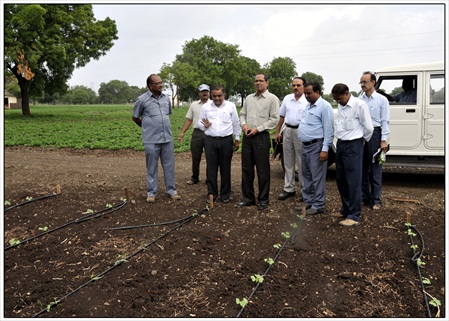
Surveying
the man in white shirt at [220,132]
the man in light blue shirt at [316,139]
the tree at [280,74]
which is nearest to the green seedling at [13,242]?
the man in white shirt at [220,132]

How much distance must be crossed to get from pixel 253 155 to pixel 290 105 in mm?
997

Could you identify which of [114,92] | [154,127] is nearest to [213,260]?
[154,127]

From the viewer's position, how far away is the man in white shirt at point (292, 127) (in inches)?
232

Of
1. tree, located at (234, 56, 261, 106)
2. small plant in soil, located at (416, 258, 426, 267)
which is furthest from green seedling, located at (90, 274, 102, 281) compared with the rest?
tree, located at (234, 56, 261, 106)

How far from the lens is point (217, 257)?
410cm

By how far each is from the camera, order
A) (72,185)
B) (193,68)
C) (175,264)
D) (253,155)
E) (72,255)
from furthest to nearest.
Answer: (193,68) < (72,185) < (253,155) < (72,255) < (175,264)

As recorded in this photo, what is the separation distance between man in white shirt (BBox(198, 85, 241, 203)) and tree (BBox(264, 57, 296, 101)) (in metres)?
77.5

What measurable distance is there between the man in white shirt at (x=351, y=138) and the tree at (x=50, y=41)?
72.4 feet

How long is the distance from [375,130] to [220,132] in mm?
2203

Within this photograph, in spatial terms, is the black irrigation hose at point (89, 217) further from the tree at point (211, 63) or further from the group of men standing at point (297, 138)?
the tree at point (211, 63)

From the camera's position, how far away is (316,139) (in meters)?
5.29

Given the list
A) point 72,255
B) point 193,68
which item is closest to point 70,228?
point 72,255

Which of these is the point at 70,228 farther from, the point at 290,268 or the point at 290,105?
the point at 290,105

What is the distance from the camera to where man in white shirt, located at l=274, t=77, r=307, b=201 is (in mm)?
5883
